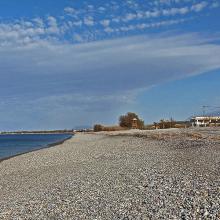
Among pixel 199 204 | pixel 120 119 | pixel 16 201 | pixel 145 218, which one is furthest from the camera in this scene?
pixel 120 119

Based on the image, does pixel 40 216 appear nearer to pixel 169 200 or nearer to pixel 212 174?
pixel 169 200

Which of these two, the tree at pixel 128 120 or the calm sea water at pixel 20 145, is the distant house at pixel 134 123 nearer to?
the tree at pixel 128 120

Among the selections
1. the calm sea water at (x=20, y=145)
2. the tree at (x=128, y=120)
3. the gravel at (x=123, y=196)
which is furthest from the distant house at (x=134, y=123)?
the gravel at (x=123, y=196)

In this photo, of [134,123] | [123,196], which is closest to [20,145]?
[123,196]

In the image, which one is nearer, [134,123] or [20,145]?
[20,145]

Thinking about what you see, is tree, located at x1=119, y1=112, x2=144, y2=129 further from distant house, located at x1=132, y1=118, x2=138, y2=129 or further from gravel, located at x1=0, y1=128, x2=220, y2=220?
gravel, located at x1=0, y1=128, x2=220, y2=220

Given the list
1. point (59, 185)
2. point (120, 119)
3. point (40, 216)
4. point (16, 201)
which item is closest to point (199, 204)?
point (40, 216)

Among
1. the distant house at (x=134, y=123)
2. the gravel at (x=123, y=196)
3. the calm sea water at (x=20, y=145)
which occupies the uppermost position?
the distant house at (x=134, y=123)

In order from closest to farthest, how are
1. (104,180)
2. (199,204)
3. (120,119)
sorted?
(199,204), (104,180), (120,119)

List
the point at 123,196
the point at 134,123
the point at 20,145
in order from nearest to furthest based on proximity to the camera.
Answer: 1. the point at 123,196
2. the point at 20,145
3. the point at 134,123

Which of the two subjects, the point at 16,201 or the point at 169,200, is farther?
the point at 16,201

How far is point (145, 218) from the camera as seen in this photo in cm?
984

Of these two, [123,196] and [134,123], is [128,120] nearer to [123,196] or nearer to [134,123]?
[134,123]

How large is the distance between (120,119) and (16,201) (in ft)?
454
